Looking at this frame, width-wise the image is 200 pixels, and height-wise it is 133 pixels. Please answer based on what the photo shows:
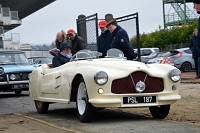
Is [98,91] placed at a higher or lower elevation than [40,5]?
lower

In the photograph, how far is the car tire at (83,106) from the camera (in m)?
8.61

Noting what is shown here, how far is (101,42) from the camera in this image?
1316 centimetres

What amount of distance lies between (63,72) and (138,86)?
5.66ft

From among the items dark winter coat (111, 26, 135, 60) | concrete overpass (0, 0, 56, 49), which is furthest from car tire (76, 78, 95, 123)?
concrete overpass (0, 0, 56, 49)

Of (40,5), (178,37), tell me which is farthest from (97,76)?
(40,5)

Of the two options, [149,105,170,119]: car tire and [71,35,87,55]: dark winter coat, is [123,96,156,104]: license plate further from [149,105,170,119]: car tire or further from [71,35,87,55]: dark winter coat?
[71,35,87,55]: dark winter coat

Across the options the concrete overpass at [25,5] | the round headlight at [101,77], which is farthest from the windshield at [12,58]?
the concrete overpass at [25,5]

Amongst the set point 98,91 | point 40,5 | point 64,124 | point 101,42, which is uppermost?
point 40,5

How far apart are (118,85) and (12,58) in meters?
10.1

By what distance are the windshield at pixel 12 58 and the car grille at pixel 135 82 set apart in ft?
32.1

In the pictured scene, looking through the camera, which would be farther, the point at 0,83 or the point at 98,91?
the point at 0,83

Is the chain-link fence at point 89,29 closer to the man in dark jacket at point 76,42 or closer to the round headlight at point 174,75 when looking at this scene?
the man in dark jacket at point 76,42

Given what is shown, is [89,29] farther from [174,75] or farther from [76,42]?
[174,75]

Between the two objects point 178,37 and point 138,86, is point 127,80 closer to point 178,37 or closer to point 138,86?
point 138,86
